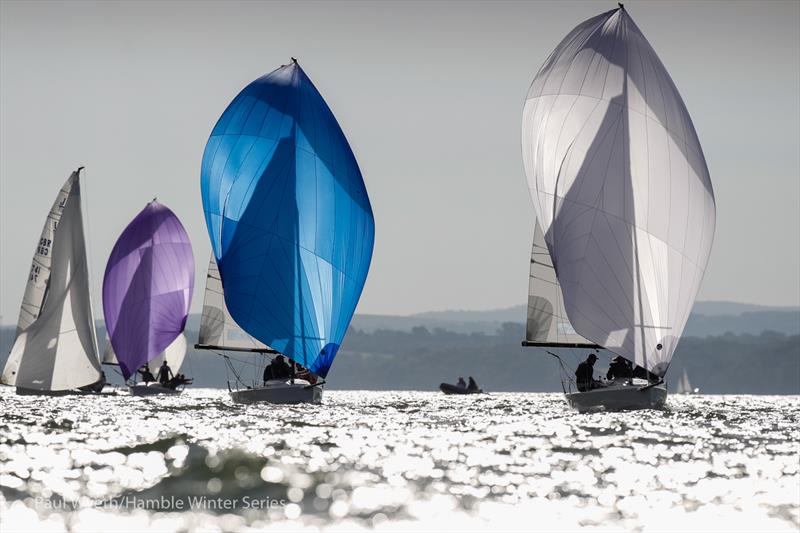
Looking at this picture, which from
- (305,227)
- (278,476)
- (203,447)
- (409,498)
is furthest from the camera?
(305,227)

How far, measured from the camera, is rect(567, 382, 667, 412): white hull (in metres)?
33.0

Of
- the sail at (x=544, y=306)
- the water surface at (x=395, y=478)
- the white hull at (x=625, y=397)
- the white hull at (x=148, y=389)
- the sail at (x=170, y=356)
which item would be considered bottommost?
the water surface at (x=395, y=478)

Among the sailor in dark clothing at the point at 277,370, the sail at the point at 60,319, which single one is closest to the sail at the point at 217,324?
the sail at the point at 60,319

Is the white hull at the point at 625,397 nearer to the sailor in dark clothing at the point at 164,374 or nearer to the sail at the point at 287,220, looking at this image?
the sail at the point at 287,220

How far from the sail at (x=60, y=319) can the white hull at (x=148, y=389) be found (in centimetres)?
1499

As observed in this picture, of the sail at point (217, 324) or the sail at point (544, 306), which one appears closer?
the sail at point (544, 306)

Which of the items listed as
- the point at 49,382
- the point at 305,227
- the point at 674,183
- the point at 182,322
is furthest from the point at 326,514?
the point at 182,322

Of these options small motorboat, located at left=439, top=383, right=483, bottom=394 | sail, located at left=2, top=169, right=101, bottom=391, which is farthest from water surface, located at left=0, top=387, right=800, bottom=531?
small motorboat, located at left=439, top=383, right=483, bottom=394

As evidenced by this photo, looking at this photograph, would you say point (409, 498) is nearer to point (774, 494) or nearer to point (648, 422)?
point (774, 494)

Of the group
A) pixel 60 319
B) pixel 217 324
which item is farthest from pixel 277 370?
pixel 60 319

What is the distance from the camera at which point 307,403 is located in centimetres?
3978

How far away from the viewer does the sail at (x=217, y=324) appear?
47625mm

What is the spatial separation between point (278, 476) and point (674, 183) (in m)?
17.5

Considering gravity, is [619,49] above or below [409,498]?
above
